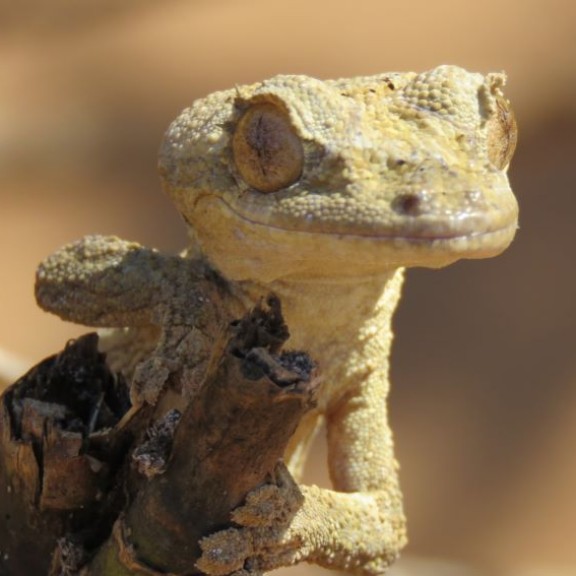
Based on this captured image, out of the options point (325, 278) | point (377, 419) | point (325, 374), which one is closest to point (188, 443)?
point (325, 278)

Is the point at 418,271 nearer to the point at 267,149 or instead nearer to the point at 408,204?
the point at 267,149

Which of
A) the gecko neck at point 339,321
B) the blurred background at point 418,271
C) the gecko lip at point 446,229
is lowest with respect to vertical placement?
the blurred background at point 418,271

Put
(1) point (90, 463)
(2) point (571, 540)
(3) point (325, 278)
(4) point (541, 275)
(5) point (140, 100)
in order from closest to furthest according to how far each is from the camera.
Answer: (1) point (90, 463), (3) point (325, 278), (2) point (571, 540), (4) point (541, 275), (5) point (140, 100)

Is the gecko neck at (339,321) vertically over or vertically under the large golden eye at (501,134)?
under

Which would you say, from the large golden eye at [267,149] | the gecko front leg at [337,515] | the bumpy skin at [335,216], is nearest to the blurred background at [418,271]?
the gecko front leg at [337,515]

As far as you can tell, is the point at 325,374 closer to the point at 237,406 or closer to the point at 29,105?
the point at 237,406

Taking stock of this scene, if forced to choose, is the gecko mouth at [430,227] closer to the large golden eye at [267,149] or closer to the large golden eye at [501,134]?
the large golden eye at [267,149]
